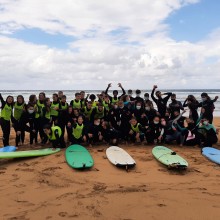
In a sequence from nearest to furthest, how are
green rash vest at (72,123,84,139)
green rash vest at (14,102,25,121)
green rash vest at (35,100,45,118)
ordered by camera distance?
green rash vest at (72,123,84,139) → green rash vest at (14,102,25,121) → green rash vest at (35,100,45,118)

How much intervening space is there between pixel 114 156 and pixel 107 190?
7.03ft

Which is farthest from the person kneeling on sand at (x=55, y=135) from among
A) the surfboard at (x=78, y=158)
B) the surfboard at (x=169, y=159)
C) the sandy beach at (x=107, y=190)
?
the surfboard at (x=169, y=159)

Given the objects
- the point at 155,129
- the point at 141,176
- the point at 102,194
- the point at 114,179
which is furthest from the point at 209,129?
the point at 102,194

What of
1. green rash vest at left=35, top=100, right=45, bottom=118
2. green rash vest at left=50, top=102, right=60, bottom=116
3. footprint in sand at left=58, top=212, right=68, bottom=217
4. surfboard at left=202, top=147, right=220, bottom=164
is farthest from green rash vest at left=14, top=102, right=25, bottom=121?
surfboard at left=202, top=147, right=220, bottom=164

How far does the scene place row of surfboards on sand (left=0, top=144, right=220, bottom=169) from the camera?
251 inches

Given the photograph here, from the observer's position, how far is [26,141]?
31.3 feet

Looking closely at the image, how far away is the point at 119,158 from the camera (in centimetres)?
680

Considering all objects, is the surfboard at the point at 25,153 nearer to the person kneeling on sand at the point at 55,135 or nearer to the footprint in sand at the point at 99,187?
the person kneeling on sand at the point at 55,135

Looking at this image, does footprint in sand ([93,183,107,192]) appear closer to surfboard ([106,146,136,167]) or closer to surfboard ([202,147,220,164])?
surfboard ([106,146,136,167])

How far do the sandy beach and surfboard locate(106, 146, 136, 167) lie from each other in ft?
0.40

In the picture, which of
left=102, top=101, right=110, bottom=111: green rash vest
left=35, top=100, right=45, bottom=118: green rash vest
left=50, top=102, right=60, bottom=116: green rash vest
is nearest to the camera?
left=35, top=100, right=45, bottom=118: green rash vest

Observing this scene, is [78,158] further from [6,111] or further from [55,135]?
[6,111]

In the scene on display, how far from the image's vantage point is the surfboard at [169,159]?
6.21 m

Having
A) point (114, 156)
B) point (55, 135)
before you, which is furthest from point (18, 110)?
point (114, 156)
